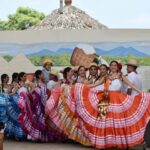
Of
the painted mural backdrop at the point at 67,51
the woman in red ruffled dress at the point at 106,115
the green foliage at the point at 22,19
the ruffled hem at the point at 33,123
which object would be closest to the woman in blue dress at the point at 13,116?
the ruffled hem at the point at 33,123

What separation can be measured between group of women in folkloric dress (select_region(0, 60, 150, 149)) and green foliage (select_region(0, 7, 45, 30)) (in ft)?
119

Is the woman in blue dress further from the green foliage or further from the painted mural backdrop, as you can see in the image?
the green foliage

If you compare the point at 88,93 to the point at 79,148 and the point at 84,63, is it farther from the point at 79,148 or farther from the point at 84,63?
the point at 84,63

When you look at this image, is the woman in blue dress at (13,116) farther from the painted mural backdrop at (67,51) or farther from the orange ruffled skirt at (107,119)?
the painted mural backdrop at (67,51)

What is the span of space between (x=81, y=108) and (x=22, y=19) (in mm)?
38829

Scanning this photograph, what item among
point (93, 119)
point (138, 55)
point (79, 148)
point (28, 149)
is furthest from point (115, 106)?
point (138, 55)

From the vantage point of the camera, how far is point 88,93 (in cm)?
934

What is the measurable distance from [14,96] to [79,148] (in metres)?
1.69

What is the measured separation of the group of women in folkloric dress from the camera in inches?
352

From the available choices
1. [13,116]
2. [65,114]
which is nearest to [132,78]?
[65,114]

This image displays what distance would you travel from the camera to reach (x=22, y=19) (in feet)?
155

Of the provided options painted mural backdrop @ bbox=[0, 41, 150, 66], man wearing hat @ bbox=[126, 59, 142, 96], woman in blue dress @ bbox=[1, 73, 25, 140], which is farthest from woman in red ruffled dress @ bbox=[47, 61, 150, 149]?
painted mural backdrop @ bbox=[0, 41, 150, 66]

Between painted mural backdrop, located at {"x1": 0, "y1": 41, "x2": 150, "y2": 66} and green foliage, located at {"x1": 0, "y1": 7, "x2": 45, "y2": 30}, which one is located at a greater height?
green foliage, located at {"x1": 0, "y1": 7, "x2": 45, "y2": 30}

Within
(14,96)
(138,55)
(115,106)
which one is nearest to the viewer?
(115,106)
